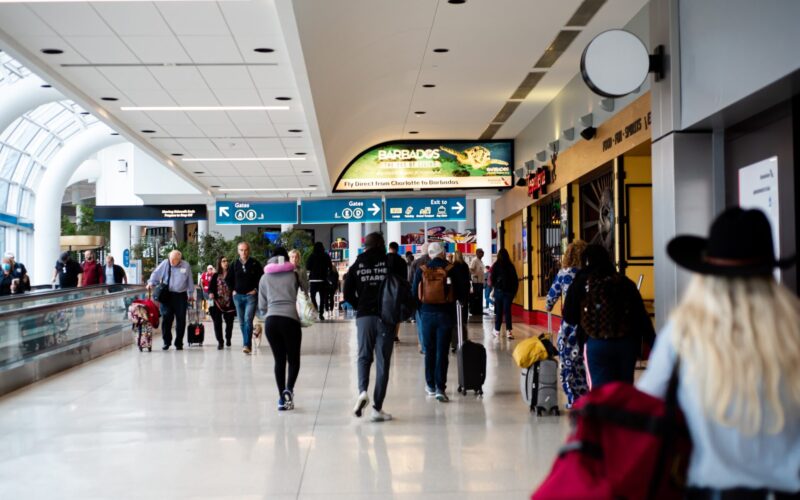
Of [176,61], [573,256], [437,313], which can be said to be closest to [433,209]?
[176,61]

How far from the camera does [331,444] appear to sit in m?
6.70

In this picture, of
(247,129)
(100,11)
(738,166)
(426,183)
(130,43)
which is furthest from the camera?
(426,183)

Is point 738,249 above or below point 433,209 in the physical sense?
below

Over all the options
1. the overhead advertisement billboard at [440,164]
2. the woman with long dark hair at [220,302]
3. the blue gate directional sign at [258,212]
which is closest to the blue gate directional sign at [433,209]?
the overhead advertisement billboard at [440,164]

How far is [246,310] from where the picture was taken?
13.9 meters

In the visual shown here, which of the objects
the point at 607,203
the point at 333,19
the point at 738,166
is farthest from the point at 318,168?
the point at 738,166

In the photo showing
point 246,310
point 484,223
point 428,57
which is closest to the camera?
point 428,57

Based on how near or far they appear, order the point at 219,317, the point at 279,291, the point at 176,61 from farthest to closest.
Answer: the point at 219,317 < the point at 176,61 < the point at 279,291

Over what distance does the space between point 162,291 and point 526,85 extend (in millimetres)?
7470

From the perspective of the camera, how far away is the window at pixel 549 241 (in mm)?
17641

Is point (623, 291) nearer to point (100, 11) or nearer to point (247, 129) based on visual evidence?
point (100, 11)

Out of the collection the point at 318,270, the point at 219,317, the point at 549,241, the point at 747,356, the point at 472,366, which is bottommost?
the point at 472,366

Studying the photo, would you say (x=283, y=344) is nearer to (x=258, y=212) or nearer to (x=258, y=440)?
→ (x=258, y=440)

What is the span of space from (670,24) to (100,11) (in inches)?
223
